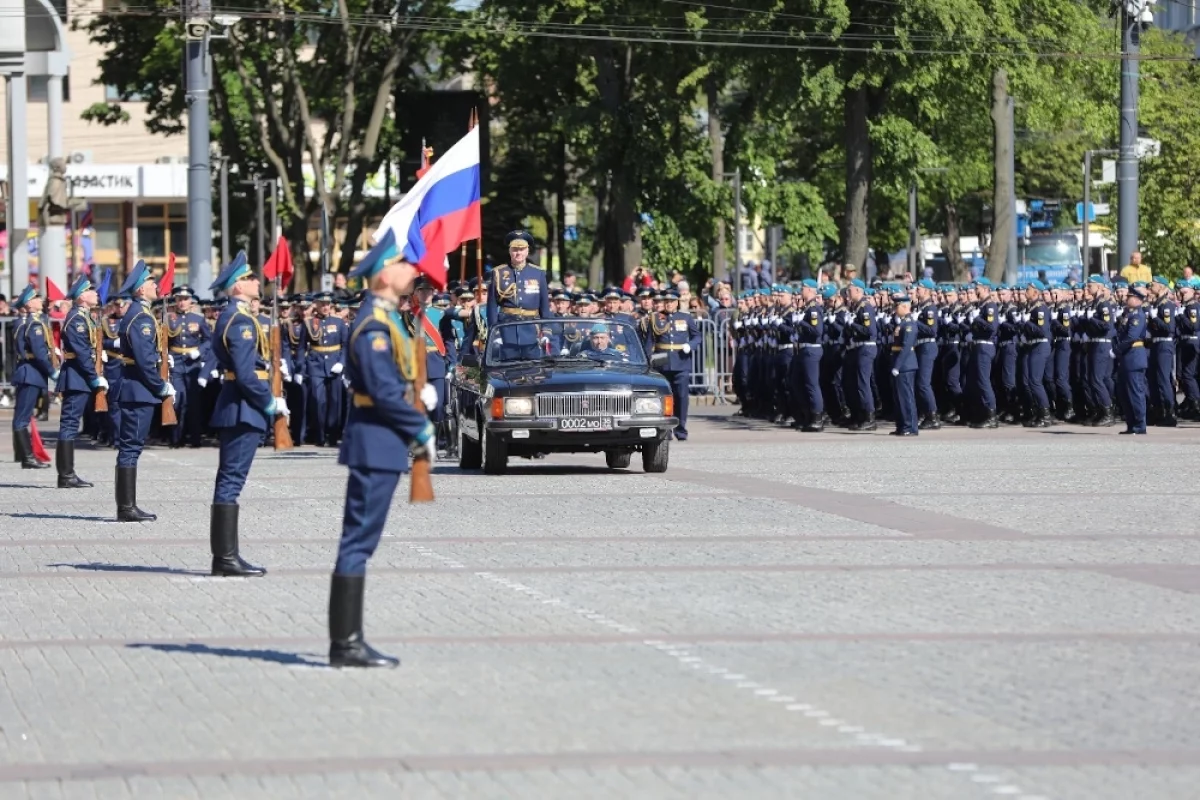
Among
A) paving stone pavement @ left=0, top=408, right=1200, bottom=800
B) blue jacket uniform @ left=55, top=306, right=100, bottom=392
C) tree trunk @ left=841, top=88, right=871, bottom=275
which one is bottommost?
paving stone pavement @ left=0, top=408, right=1200, bottom=800

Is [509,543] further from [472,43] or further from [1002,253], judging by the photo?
[472,43]

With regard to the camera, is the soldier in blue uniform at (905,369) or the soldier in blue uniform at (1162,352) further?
the soldier in blue uniform at (905,369)

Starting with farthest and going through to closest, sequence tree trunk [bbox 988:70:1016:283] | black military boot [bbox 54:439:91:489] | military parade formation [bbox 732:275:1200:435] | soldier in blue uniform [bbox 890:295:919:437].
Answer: tree trunk [bbox 988:70:1016:283], military parade formation [bbox 732:275:1200:435], soldier in blue uniform [bbox 890:295:919:437], black military boot [bbox 54:439:91:489]

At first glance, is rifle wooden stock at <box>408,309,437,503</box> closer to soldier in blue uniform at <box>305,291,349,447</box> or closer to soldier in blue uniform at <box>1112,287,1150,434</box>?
soldier in blue uniform at <box>1112,287,1150,434</box>

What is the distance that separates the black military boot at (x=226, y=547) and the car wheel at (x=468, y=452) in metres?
8.84

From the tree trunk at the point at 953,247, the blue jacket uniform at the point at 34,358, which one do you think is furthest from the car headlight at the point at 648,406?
the tree trunk at the point at 953,247

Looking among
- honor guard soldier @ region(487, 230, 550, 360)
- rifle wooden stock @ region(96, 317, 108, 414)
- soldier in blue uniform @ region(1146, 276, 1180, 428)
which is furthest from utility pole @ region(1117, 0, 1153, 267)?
rifle wooden stock @ region(96, 317, 108, 414)

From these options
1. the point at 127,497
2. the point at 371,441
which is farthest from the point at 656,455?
the point at 371,441

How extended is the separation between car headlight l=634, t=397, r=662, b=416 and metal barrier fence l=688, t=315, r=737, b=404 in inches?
619

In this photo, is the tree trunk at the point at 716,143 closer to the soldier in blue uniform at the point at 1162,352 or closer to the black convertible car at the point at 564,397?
the soldier in blue uniform at the point at 1162,352

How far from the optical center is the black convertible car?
21.4 meters

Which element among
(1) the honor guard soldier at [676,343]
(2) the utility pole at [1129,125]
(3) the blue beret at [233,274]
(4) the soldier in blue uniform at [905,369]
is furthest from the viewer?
(2) the utility pole at [1129,125]

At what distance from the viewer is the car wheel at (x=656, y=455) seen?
21930 millimetres

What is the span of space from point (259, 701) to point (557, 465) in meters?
15.0
